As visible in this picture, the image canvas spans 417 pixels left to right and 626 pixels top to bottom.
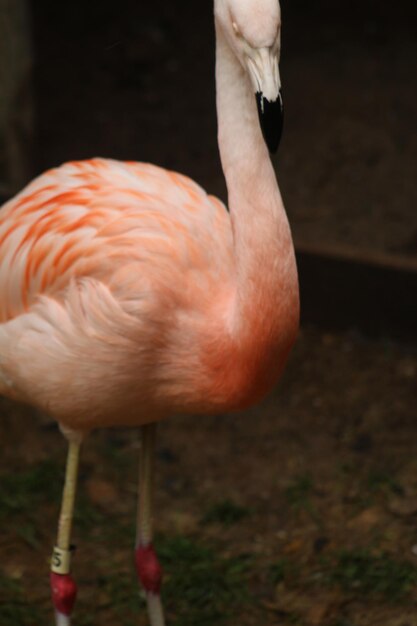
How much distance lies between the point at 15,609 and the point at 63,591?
51cm

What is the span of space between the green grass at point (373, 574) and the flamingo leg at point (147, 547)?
693 mm

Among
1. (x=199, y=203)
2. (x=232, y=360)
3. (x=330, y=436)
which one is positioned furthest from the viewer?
(x=330, y=436)

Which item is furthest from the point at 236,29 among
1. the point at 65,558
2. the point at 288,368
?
the point at 288,368

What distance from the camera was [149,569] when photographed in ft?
13.5

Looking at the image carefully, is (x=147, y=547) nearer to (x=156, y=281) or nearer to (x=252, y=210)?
(x=156, y=281)

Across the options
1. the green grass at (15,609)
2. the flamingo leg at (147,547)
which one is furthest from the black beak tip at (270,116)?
the green grass at (15,609)

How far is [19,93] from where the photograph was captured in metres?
5.70

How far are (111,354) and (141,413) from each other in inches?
11.1

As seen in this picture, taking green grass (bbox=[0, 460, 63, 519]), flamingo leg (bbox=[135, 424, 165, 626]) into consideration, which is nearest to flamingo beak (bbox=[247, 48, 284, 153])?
flamingo leg (bbox=[135, 424, 165, 626])

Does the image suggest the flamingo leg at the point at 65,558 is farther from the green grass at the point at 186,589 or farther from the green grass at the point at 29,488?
the green grass at the point at 29,488

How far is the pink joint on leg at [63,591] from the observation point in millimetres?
3852

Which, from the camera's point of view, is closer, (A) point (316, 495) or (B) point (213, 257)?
(B) point (213, 257)

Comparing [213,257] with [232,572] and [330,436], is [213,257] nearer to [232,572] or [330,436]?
[232,572]

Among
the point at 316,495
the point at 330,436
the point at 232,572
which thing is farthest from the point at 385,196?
the point at 232,572
